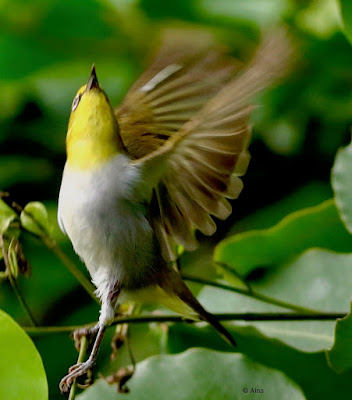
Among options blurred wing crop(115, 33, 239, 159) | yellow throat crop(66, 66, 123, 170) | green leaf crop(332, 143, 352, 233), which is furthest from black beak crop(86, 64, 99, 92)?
green leaf crop(332, 143, 352, 233)

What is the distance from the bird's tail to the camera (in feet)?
3.43

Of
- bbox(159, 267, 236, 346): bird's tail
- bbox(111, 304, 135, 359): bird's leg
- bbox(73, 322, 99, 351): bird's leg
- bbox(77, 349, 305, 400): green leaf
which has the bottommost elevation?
bbox(77, 349, 305, 400): green leaf

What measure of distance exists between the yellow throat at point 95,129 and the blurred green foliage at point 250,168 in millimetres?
271

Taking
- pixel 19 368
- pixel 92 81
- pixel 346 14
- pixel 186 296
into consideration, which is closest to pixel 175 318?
pixel 186 296

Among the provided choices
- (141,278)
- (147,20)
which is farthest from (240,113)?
(147,20)

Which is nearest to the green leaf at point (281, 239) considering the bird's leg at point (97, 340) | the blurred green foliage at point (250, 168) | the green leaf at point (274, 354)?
the blurred green foliage at point (250, 168)

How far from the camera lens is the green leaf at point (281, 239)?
1213 mm

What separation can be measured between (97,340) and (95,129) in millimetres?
254

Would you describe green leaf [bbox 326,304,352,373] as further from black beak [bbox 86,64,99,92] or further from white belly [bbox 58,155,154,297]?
black beak [bbox 86,64,99,92]

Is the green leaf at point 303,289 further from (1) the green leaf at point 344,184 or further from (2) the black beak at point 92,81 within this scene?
(2) the black beak at point 92,81

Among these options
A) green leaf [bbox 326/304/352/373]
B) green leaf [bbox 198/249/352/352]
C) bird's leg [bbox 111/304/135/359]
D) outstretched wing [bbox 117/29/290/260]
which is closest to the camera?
outstretched wing [bbox 117/29/290/260]

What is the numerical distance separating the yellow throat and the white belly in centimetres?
1

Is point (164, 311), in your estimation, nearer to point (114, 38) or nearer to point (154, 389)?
point (154, 389)

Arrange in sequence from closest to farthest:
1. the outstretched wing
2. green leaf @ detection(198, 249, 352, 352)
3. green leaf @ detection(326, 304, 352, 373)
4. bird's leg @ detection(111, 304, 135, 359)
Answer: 1. the outstretched wing
2. green leaf @ detection(326, 304, 352, 373)
3. bird's leg @ detection(111, 304, 135, 359)
4. green leaf @ detection(198, 249, 352, 352)
